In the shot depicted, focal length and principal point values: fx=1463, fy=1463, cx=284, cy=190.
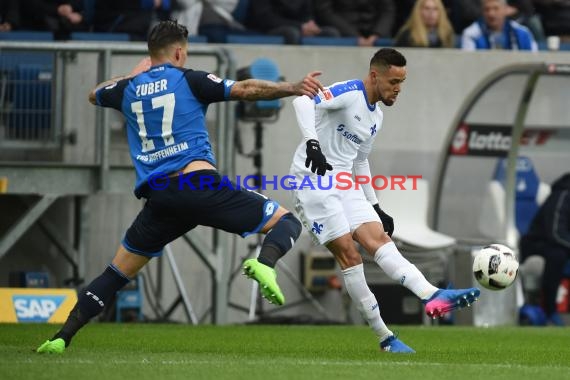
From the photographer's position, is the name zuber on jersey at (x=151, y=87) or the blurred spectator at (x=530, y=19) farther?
the blurred spectator at (x=530, y=19)

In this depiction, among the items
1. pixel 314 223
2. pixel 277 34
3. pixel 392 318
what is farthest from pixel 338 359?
pixel 277 34

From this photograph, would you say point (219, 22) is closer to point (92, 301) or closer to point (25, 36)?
point (25, 36)

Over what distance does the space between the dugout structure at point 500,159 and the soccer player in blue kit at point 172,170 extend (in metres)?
8.05

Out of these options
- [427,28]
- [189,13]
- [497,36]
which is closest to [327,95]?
[189,13]

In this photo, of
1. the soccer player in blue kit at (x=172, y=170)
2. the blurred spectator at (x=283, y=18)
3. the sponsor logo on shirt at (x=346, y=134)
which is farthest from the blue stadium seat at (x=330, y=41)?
the soccer player in blue kit at (x=172, y=170)

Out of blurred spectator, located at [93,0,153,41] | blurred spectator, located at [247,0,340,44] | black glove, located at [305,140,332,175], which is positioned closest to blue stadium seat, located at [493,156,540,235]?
blurred spectator, located at [247,0,340,44]

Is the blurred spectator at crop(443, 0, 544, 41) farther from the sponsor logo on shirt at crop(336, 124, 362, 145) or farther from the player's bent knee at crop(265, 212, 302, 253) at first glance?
the player's bent knee at crop(265, 212, 302, 253)

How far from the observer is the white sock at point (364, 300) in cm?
1009

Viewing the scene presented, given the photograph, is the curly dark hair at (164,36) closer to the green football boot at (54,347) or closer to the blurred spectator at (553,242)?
the green football boot at (54,347)

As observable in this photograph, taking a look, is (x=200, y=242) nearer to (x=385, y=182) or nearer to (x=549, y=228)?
(x=385, y=182)

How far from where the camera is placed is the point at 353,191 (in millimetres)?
10398

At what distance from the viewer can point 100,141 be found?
15.2 metres

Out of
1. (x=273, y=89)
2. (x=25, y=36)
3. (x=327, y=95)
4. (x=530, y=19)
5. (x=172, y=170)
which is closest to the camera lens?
(x=273, y=89)

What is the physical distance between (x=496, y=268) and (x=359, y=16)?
8.05 m
